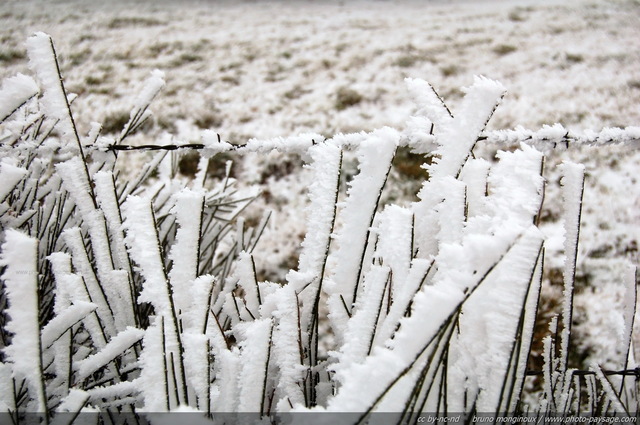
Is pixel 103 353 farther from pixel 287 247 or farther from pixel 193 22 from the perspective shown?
pixel 193 22

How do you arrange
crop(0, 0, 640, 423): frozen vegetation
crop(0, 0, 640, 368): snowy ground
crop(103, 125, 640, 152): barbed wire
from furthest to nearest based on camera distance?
crop(0, 0, 640, 368): snowy ground → crop(103, 125, 640, 152): barbed wire → crop(0, 0, 640, 423): frozen vegetation

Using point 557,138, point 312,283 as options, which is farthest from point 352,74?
point 312,283

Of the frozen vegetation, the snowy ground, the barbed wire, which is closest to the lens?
the frozen vegetation

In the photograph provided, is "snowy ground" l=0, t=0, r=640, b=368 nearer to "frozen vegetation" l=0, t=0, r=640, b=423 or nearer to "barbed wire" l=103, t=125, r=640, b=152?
"frozen vegetation" l=0, t=0, r=640, b=423

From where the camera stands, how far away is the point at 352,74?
18.2 feet

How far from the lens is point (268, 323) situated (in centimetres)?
63

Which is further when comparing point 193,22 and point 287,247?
point 193,22

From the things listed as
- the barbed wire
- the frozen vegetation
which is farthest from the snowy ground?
the barbed wire

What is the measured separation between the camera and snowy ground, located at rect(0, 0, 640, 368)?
325 centimetres

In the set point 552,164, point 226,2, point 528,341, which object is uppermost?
point 226,2

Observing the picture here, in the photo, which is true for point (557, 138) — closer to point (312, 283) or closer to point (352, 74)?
point (312, 283)

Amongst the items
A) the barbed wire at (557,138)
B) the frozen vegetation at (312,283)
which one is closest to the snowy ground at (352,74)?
the frozen vegetation at (312,283)

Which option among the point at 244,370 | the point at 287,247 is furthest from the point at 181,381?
the point at 287,247

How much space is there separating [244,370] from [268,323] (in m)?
0.08
